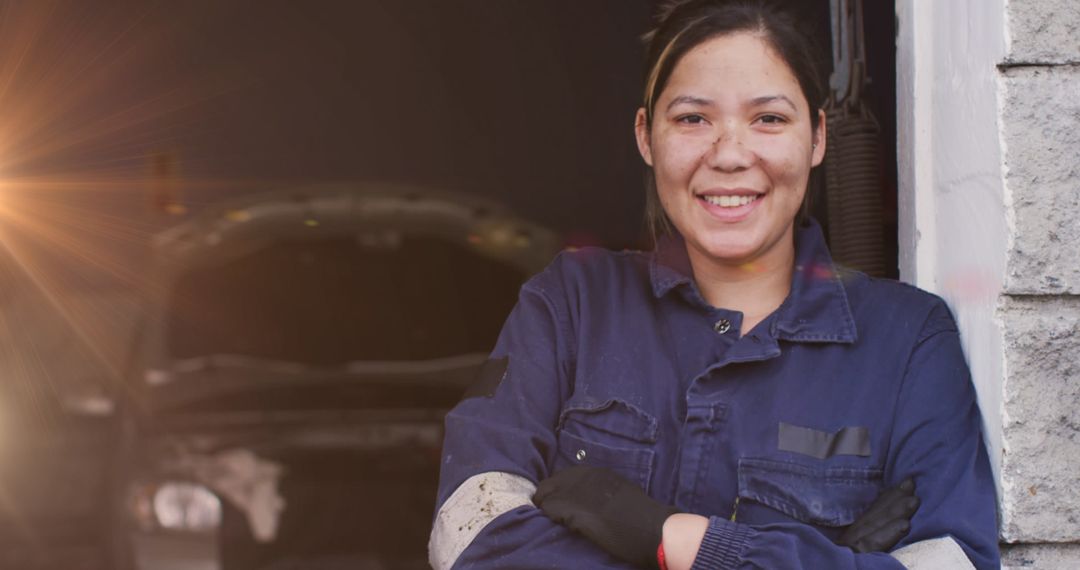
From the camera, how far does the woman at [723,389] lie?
186cm

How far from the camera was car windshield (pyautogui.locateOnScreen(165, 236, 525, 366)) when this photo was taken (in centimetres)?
411

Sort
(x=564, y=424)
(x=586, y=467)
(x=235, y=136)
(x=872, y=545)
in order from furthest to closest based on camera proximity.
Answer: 1. (x=235, y=136)
2. (x=564, y=424)
3. (x=586, y=467)
4. (x=872, y=545)

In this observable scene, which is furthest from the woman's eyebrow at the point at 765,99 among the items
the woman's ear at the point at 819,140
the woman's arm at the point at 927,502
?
the woman's arm at the point at 927,502

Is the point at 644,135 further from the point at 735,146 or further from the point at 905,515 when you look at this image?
the point at 905,515

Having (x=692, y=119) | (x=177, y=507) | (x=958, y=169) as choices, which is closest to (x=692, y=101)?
(x=692, y=119)

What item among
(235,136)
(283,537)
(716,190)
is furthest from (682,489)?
(235,136)

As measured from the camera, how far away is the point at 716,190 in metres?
2.12

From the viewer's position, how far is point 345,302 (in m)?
4.20

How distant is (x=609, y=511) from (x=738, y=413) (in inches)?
12.0

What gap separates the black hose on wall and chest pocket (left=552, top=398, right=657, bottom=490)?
0.79 metres

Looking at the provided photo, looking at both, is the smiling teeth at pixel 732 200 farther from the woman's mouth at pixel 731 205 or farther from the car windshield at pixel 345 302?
the car windshield at pixel 345 302

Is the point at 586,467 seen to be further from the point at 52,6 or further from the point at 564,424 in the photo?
the point at 52,6

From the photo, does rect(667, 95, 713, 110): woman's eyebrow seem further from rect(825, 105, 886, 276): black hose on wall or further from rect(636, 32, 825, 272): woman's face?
rect(825, 105, 886, 276): black hose on wall

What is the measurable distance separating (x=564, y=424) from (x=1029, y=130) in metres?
0.93
